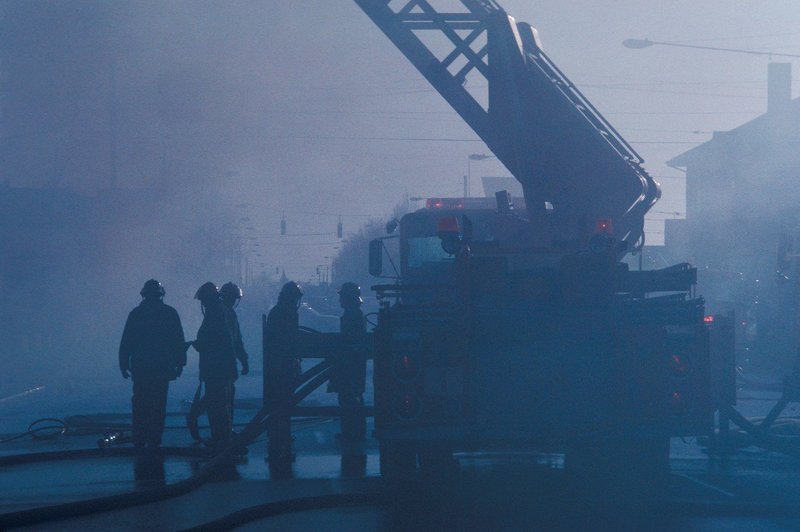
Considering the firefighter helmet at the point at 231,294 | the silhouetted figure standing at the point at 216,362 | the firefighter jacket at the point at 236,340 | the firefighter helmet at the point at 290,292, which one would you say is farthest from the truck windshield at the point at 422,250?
the silhouetted figure standing at the point at 216,362

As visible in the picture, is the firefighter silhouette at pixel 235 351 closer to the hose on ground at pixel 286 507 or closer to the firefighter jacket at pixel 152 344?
the firefighter jacket at pixel 152 344

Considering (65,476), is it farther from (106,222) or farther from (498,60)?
(106,222)

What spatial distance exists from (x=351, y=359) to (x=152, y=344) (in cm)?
216

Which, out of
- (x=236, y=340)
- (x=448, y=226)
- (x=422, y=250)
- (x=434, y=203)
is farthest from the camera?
(x=434, y=203)

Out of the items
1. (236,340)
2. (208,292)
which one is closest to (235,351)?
(236,340)

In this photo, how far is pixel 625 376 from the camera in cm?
860

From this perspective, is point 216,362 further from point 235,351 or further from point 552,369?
point 552,369

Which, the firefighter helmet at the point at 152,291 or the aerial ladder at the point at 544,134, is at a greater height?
the aerial ladder at the point at 544,134

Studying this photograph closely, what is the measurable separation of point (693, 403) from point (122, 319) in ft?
154

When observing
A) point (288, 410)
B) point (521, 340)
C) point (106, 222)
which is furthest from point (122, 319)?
point (521, 340)

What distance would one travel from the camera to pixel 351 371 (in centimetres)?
1237

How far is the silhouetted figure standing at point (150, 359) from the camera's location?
1212 centimetres

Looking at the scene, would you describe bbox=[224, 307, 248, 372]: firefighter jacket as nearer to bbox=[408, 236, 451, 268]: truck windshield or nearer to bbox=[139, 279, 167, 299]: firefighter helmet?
bbox=[139, 279, 167, 299]: firefighter helmet

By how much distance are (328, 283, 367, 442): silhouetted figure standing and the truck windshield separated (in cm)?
86
